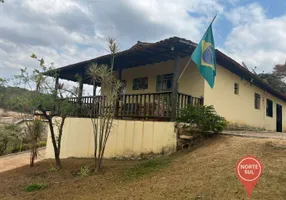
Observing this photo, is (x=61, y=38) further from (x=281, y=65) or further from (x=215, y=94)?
(x=281, y=65)

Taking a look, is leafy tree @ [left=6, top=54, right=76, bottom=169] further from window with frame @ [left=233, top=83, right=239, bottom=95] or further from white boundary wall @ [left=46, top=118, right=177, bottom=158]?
window with frame @ [left=233, top=83, right=239, bottom=95]

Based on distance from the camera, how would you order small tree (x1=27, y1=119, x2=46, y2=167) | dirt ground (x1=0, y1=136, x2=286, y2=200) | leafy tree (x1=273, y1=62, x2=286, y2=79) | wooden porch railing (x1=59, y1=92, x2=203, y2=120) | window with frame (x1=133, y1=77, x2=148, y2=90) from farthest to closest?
leafy tree (x1=273, y1=62, x2=286, y2=79), window with frame (x1=133, y1=77, x2=148, y2=90), small tree (x1=27, y1=119, x2=46, y2=167), wooden porch railing (x1=59, y1=92, x2=203, y2=120), dirt ground (x1=0, y1=136, x2=286, y2=200)

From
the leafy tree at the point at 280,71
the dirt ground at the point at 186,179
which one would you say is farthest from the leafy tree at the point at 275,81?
the dirt ground at the point at 186,179

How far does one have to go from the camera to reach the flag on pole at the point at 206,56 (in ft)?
22.3

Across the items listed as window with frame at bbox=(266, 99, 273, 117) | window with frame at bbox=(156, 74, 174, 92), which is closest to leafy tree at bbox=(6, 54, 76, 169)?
window with frame at bbox=(156, 74, 174, 92)

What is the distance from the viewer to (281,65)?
88.2ft

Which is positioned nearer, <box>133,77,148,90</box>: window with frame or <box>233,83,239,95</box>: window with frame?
<box>133,77,148,90</box>: window with frame

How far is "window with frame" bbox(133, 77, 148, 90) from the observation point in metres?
11.6

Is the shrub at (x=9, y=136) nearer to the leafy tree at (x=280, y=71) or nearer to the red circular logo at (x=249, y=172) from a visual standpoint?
the red circular logo at (x=249, y=172)

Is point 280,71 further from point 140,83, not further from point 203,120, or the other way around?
point 203,120

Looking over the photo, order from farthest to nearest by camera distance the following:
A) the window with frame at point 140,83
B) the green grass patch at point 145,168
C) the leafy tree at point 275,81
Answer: the leafy tree at point 275,81 < the window with frame at point 140,83 < the green grass patch at point 145,168

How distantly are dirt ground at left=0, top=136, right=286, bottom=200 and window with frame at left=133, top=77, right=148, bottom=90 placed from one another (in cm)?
533

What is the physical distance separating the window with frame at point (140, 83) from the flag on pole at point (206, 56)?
479cm

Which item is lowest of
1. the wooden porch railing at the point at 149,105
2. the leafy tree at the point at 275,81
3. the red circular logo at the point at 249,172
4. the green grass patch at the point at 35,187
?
the green grass patch at the point at 35,187
